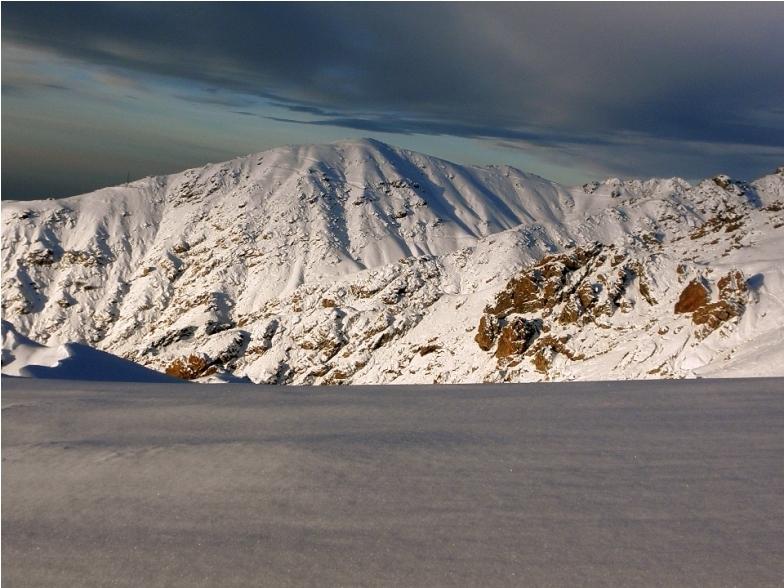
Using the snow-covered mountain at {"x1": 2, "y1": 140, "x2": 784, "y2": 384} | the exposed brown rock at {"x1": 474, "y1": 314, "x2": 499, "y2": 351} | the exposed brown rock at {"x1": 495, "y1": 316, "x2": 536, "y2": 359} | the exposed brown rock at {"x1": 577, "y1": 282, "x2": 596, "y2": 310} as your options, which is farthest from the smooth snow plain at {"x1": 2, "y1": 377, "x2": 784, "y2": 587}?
the exposed brown rock at {"x1": 474, "y1": 314, "x2": 499, "y2": 351}

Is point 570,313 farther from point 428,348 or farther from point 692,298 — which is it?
point 428,348

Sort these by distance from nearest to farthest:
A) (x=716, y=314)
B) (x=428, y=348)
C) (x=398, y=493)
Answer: (x=398, y=493) → (x=716, y=314) → (x=428, y=348)

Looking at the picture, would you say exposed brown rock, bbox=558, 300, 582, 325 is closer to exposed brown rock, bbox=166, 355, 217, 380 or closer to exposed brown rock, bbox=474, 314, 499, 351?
exposed brown rock, bbox=474, 314, 499, 351

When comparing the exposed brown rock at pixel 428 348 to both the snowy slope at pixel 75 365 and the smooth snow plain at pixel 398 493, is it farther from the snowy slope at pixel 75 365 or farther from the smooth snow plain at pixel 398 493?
the smooth snow plain at pixel 398 493

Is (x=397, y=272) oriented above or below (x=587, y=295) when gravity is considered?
below

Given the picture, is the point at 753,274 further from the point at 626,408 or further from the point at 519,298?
the point at 626,408

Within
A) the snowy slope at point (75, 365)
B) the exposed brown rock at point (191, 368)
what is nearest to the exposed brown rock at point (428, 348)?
the exposed brown rock at point (191, 368)

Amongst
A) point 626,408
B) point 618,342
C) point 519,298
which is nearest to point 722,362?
point 618,342

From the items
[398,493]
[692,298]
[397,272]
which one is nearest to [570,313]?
[692,298]
